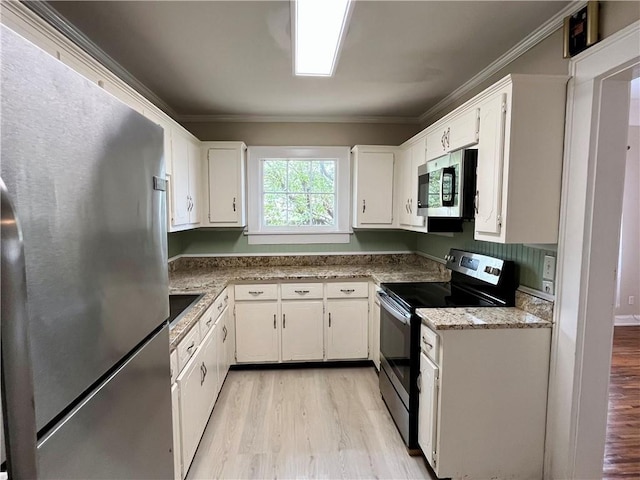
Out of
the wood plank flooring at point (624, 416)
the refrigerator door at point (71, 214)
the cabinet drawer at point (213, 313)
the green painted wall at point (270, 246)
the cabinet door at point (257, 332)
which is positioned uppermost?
the refrigerator door at point (71, 214)

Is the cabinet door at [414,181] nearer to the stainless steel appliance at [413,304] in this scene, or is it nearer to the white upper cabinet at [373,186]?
the white upper cabinet at [373,186]

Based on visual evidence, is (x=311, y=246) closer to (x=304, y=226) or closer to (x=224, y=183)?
(x=304, y=226)

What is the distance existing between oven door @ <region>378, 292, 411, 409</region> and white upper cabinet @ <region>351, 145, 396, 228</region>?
99 centimetres

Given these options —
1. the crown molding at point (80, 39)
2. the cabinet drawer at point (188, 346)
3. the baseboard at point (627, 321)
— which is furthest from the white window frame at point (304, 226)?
the baseboard at point (627, 321)

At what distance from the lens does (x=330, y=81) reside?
7.91 ft

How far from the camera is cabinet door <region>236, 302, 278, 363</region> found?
2.98 m

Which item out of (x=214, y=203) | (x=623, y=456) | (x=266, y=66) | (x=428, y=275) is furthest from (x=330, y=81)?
(x=623, y=456)

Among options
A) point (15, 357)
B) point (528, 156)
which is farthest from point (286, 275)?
point (15, 357)

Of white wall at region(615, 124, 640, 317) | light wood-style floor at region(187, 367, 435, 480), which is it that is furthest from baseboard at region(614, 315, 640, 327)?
light wood-style floor at region(187, 367, 435, 480)

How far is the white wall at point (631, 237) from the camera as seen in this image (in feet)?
12.6

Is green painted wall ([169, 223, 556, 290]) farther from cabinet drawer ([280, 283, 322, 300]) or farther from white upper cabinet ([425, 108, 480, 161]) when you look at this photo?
white upper cabinet ([425, 108, 480, 161])

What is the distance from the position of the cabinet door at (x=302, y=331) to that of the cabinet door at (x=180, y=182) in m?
1.23

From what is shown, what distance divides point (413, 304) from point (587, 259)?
0.87 meters

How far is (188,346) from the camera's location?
173cm
